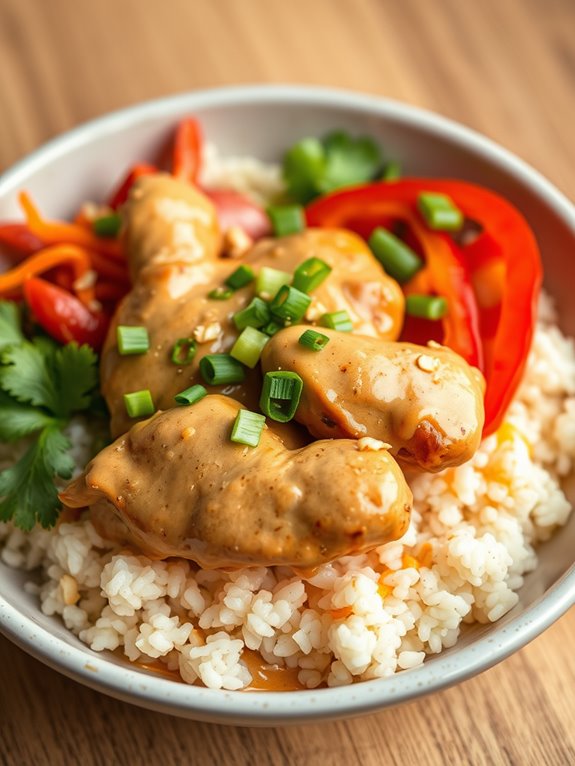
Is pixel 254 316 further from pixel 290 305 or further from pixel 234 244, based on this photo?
pixel 234 244

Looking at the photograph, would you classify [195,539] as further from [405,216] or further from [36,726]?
[405,216]

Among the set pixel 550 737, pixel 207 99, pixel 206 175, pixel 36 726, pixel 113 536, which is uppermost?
pixel 207 99

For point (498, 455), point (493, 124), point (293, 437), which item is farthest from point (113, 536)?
point (493, 124)

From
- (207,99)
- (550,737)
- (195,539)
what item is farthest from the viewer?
(207,99)

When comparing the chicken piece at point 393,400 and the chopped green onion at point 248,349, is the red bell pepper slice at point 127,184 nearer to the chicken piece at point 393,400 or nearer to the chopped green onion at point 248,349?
the chopped green onion at point 248,349

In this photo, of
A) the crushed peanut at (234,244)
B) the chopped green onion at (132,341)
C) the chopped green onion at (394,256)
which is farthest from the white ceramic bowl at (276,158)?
the chopped green onion at (132,341)

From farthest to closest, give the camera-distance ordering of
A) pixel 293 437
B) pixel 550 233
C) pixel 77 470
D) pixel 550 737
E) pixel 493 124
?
pixel 493 124 → pixel 550 233 → pixel 77 470 → pixel 550 737 → pixel 293 437

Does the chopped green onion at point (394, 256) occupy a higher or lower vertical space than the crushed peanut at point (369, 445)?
lower

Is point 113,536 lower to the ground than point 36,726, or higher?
higher
